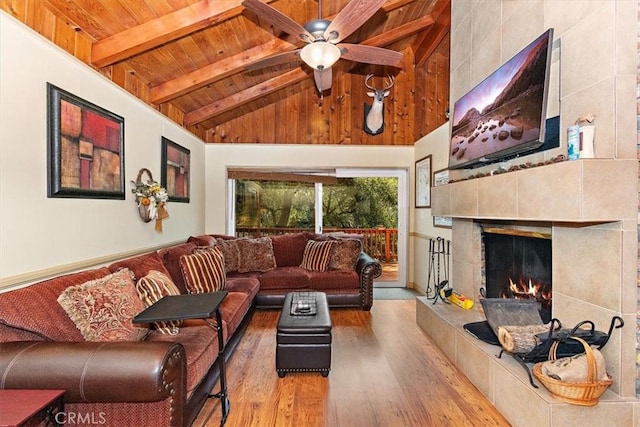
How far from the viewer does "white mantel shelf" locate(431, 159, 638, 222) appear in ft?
6.02

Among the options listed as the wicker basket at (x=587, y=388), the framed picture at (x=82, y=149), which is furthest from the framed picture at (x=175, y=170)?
Answer: the wicker basket at (x=587, y=388)

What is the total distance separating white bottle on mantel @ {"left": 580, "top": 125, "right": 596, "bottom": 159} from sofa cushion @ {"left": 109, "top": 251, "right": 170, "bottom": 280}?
3028 mm

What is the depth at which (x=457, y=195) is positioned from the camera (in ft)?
10.9

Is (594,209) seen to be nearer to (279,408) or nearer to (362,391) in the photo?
(362,391)

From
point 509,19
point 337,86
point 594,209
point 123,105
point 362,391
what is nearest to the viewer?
point 594,209

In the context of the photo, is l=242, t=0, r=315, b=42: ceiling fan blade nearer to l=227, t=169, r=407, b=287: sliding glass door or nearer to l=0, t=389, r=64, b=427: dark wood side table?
l=0, t=389, r=64, b=427: dark wood side table

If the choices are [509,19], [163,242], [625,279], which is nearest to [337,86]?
[509,19]

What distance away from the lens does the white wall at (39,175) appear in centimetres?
192

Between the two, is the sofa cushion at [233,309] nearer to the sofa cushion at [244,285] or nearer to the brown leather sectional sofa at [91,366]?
the sofa cushion at [244,285]

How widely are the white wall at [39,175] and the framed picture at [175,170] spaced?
81 centimetres

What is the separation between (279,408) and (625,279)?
2.18m

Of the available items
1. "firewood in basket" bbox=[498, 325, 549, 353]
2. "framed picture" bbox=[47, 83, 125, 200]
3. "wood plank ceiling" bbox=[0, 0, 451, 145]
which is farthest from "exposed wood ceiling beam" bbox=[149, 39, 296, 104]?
"firewood in basket" bbox=[498, 325, 549, 353]

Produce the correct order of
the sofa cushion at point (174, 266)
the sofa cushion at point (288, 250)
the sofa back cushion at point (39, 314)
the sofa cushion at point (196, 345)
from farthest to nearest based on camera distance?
the sofa cushion at point (288, 250) < the sofa cushion at point (174, 266) < the sofa cushion at point (196, 345) < the sofa back cushion at point (39, 314)

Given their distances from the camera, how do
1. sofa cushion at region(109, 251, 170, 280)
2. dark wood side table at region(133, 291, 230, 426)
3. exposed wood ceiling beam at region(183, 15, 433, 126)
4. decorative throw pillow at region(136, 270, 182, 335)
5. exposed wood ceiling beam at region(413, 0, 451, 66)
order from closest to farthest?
1. dark wood side table at region(133, 291, 230, 426)
2. decorative throw pillow at region(136, 270, 182, 335)
3. sofa cushion at region(109, 251, 170, 280)
4. exposed wood ceiling beam at region(413, 0, 451, 66)
5. exposed wood ceiling beam at region(183, 15, 433, 126)
